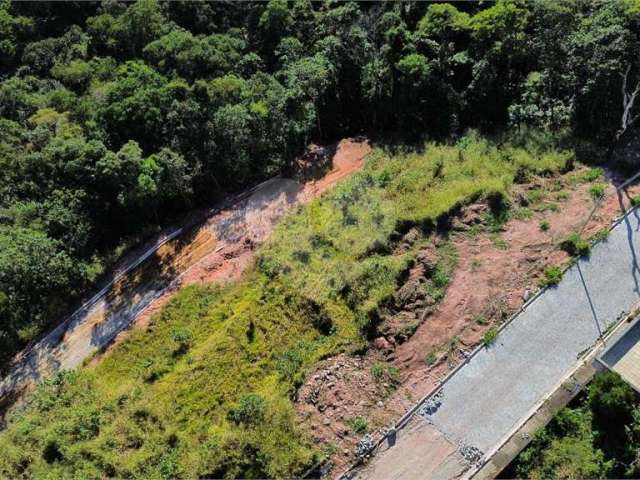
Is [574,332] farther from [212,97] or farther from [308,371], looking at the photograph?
[212,97]

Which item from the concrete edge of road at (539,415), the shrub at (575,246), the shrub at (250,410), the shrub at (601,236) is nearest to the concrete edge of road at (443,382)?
the shrub at (601,236)

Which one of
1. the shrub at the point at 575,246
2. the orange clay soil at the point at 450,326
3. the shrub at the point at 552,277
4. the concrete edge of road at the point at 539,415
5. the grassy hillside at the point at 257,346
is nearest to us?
the concrete edge of road at the point at 539,415

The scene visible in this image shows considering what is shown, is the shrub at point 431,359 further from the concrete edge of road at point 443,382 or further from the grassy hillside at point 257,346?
the grassy hillside at point 257,346

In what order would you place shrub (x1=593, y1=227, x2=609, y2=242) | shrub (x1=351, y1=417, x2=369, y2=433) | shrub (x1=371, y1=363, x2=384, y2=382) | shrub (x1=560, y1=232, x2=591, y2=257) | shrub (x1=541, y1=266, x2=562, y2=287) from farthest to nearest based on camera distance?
shrub (x1=593, y1=227, x2=609, y2=242)
shrub (x1=560, y1=232, x2=591, y2=257)
shrub (x1=541, y1=266, x2=562, y2=287)
shrub (x1=371, y1=363, x2=384, y2=382)
shrub (x1=351, y1=417, x2=369, y2=433)

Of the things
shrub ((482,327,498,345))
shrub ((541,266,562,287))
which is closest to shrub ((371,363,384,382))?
shrub ((482,327,498,345))

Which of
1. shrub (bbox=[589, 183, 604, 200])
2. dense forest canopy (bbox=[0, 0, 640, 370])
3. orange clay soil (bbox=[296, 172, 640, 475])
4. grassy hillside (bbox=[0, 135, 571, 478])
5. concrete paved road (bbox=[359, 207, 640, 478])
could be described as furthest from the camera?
dense forest canopy (bbox=[0, 0, 640, 370])

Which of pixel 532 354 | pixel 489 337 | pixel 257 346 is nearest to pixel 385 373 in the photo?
pixel 489 337

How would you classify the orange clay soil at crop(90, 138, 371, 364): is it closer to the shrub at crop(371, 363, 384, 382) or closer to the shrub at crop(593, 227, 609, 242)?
the shrub at crop(371, 363, 384, 382)
